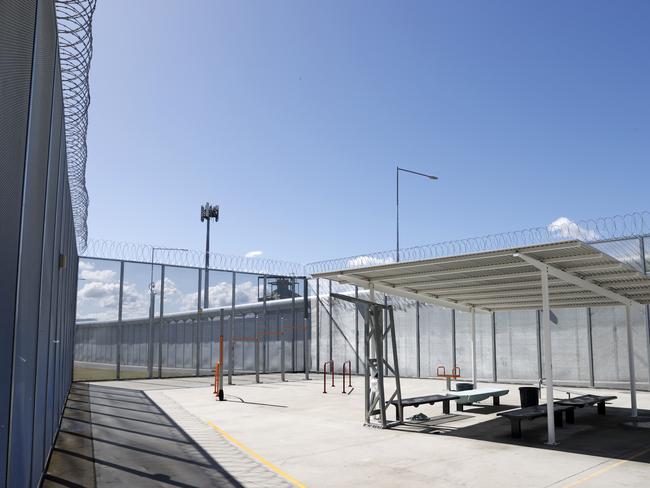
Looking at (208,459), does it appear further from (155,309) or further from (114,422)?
(155,309)

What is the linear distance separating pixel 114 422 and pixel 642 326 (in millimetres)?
16708

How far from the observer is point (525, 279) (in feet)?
40.8

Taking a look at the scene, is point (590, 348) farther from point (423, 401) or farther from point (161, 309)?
point (161, 309)

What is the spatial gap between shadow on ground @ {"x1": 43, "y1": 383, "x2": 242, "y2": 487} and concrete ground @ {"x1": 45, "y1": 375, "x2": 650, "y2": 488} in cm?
11

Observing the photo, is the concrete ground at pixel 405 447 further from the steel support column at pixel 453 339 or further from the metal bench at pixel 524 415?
the steel support column at pixel 453 339

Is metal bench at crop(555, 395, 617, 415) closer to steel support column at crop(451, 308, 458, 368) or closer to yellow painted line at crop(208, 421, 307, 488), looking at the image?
yellow painted line at crop(208, 421, 307, 488)

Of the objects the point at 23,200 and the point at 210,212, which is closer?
the point at 23,200

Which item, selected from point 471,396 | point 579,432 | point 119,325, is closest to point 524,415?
point 579,432

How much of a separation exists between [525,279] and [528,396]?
117 inches

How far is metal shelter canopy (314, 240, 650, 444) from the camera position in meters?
9.80

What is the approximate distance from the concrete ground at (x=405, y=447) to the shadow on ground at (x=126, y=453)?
11 cm

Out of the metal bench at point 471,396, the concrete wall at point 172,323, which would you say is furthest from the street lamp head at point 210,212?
the metal bench at point 471,396

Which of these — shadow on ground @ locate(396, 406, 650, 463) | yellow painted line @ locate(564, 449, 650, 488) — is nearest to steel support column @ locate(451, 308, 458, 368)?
shadow on ground @ locate(396, 406, 650, 463)

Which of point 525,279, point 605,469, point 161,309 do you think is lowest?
point 605,469
